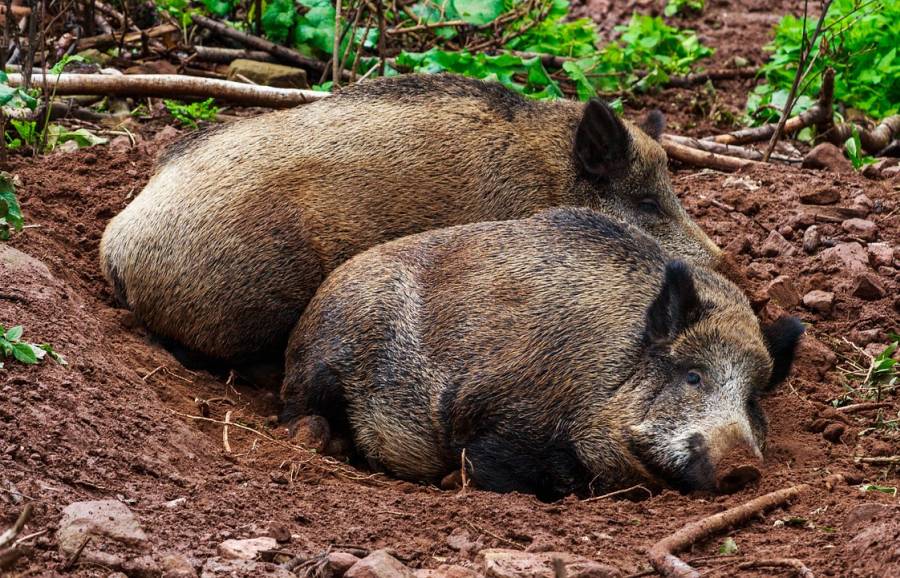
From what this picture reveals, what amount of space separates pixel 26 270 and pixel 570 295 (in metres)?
2.38

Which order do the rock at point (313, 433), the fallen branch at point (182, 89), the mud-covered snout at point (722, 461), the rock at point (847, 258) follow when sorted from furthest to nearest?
the fallen branch at point (182, 89), the rock at point (847, 258), the rock at point (313, 433), the mud-covered snout at point (722, 461)

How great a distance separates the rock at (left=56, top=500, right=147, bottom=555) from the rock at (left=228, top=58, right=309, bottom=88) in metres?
5.47

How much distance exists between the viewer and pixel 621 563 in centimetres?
387

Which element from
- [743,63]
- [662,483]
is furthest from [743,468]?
[743,63]

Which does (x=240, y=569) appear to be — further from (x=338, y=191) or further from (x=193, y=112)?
(x=193, y=112)

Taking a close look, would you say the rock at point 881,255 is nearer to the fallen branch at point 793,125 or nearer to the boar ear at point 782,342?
the boar ear at point 782,342

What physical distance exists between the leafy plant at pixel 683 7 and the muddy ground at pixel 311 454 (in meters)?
4.74

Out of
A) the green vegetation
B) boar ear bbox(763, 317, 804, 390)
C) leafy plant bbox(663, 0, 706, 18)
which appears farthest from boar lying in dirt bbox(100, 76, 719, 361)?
leafy plant bbox(663, 0, 706, 18)

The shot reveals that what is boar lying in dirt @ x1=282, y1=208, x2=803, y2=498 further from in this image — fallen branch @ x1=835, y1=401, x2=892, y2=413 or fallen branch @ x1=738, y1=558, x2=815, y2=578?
fallen branch @ x1=738, y1=558, x2=815, y2=578

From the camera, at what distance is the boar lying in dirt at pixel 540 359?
501 cm

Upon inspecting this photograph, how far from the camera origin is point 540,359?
5.23 m

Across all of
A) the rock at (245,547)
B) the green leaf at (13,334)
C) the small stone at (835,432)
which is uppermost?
the green leaf at (13,334)

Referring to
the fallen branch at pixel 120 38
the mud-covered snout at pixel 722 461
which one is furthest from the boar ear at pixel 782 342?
the fallen branch at pixel 120 38

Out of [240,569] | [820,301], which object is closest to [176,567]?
[240,569]
